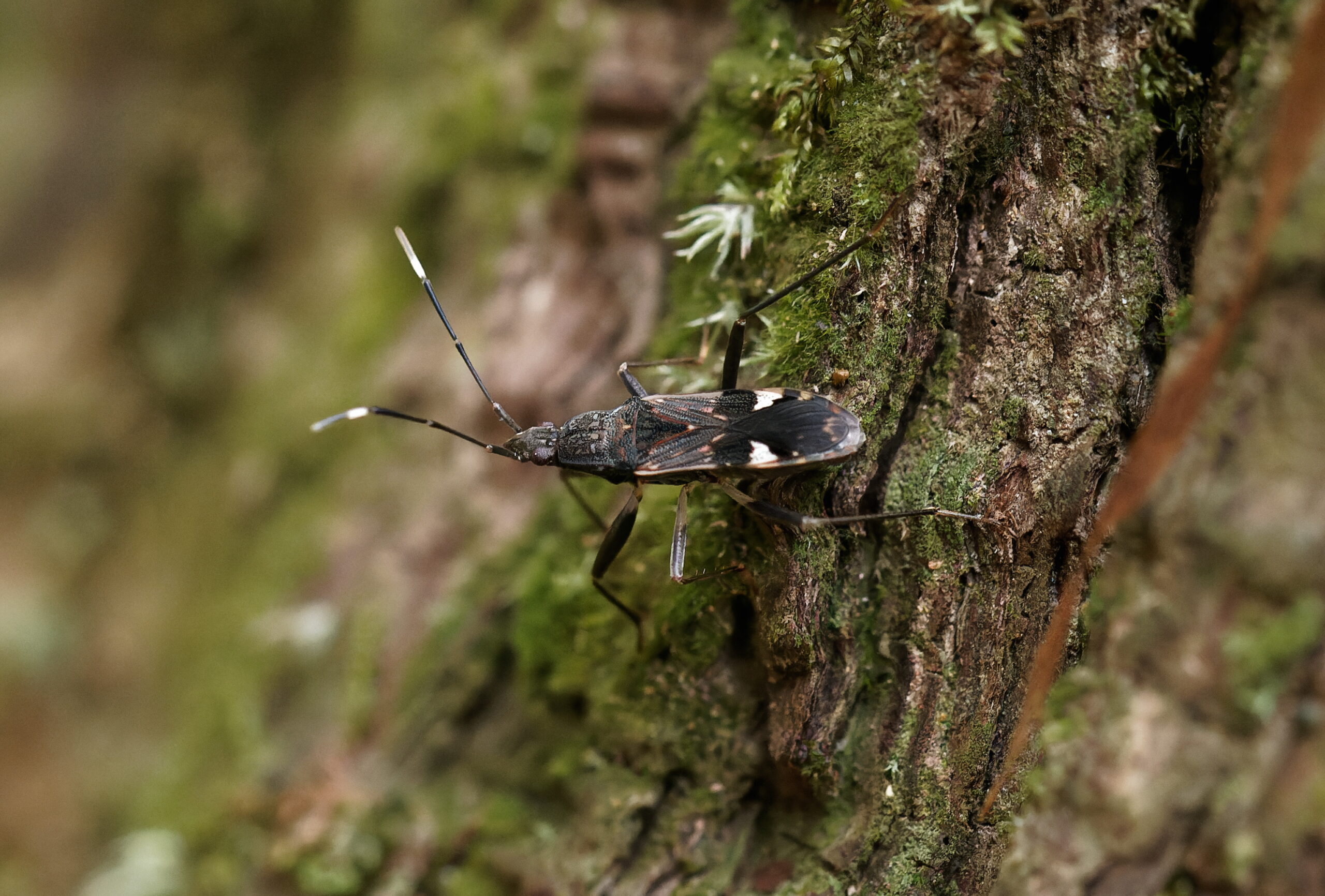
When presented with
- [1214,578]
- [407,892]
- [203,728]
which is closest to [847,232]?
[1214,578]

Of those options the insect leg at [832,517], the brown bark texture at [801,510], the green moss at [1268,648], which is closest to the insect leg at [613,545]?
the brown bark texture at [801,510]

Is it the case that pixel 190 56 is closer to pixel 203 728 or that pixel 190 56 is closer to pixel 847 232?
pixel 203 728

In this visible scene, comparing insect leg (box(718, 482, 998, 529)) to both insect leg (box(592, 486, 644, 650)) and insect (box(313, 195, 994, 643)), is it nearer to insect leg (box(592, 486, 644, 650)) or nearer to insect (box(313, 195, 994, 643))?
insect (box(313, 195, 994, 643))

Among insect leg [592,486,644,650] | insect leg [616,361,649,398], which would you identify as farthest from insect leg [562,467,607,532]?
insect leg [616,361,649,398]

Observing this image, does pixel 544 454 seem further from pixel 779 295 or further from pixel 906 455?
pixel 906 455

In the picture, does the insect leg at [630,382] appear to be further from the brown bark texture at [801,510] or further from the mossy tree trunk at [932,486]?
the mossy tree trunk at [932,486]

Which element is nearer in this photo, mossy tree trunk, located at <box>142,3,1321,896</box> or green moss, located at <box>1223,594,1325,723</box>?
green moss, located at <box>1223,594,1325,723</box>
